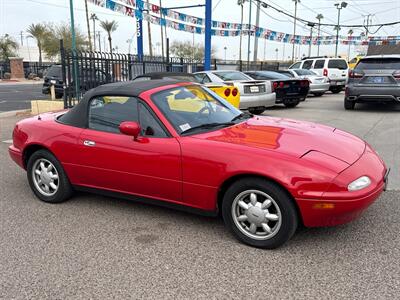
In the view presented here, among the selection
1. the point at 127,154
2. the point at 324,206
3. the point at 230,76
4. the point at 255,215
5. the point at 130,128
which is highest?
the point at 230,76

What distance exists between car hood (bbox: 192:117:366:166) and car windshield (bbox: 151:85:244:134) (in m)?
0.18

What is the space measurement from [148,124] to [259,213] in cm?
142

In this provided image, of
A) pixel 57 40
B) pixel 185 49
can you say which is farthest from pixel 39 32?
pixel 185 49

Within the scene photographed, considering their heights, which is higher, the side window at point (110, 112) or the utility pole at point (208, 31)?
the utility pole at point (208, 31)

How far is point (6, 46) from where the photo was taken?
2256 inches

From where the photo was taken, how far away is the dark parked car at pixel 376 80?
11312mm

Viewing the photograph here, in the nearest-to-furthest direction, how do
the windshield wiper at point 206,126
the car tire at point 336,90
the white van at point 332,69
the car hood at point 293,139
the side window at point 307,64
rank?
the car hood at point 293,139 < the windshield wiper at point 206,126 < the white van at point 332,69 < the side window at point 307,64 < the car tire at point 336,90

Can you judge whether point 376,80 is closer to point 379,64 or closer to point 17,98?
point 379,64

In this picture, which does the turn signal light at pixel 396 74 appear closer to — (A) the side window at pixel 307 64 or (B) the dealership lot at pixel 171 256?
(B) the dealership lot at pixel 171 256

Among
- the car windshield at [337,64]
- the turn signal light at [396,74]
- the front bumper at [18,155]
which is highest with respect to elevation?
the car windshield at [337,64]

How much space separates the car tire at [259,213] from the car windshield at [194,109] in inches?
32.4

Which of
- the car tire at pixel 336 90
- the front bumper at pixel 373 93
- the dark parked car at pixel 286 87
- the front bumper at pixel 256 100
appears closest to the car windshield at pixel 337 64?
the car tire at pixel 336 90

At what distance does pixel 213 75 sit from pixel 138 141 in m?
7.91

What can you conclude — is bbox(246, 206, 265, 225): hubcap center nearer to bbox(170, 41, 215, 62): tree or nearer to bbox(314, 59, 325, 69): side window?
bbox(314, 59, 325, 69): side window
